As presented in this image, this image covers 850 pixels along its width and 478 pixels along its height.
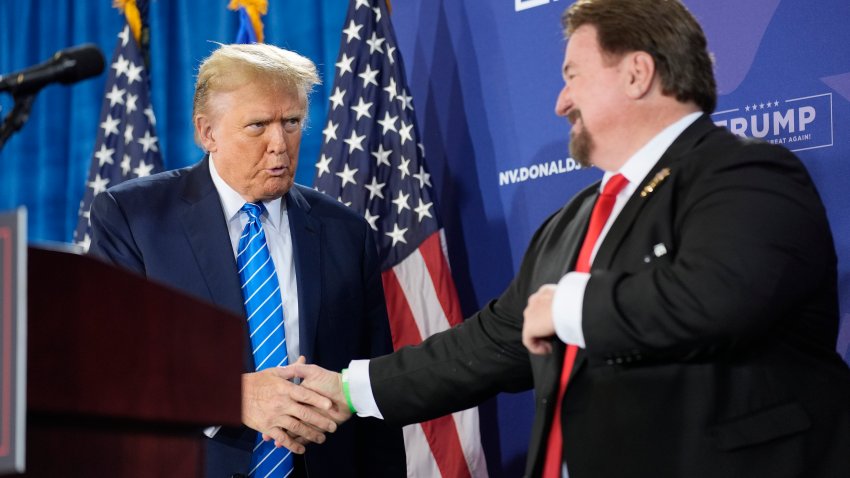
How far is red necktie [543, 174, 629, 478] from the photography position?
218 centimetres

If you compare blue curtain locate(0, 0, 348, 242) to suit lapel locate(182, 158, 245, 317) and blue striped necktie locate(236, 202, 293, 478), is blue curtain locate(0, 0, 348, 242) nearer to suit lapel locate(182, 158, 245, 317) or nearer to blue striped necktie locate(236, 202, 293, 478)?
suit lapel locate(182, 158, 245, 317)

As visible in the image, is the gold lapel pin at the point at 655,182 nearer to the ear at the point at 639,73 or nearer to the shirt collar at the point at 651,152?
the shirt collar at the point at 651,152

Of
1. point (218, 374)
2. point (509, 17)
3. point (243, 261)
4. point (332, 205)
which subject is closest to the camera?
point (218, 374)

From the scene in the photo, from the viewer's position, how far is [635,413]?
2.02m

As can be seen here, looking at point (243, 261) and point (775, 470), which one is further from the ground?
point (243, 261)

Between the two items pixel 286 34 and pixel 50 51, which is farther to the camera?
pixel 50 51

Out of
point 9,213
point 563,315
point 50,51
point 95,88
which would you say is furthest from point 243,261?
point 50,51

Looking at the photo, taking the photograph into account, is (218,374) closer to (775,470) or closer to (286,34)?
(775,470)

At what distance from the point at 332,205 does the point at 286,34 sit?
1815 mm

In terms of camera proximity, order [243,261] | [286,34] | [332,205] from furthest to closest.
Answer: [286,34]
[332,205]
[243,261]

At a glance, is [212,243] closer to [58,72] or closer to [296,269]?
[296,269]

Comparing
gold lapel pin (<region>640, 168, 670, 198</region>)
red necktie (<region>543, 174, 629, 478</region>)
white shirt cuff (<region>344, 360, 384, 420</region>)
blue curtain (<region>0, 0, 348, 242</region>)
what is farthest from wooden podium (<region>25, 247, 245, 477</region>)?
blue curtain (<region>0, 0, 348, 242</region>)

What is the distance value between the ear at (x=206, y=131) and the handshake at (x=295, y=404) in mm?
839

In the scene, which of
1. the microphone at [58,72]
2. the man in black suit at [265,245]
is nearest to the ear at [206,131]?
the man in black suit at [265,245]
